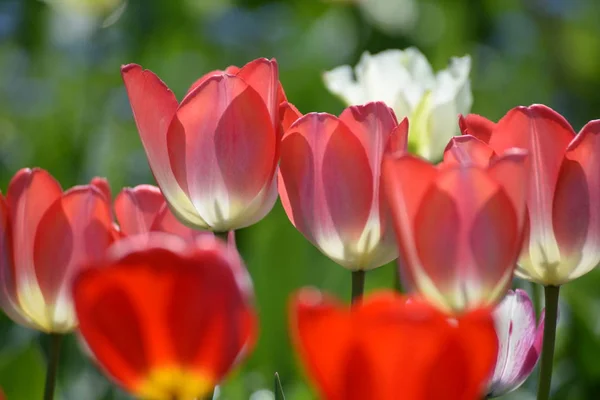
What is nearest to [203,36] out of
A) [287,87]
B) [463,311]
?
[287,87]

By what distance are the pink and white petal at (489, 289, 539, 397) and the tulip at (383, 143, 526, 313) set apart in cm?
12

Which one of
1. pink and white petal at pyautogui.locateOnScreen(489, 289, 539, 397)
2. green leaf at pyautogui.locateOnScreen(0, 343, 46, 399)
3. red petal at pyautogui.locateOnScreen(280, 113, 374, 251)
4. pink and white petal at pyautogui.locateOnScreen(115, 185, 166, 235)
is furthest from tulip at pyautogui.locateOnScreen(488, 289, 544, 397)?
green leaf at pyautogui.locateOnScreen(0, 343, 46, 399)

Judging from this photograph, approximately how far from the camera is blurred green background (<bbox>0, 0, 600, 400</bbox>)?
1.16 m

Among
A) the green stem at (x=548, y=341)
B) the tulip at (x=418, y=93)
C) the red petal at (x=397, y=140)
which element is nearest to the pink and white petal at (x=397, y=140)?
the red petal at (x=397, y=140)

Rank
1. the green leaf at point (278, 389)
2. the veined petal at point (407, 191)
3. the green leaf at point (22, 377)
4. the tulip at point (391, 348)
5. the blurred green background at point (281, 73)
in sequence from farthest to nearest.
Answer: the blurred green background at point (281, 73) → the green leaf at point (22, 377) → the green leaf at point (278, 389) → the veined petal at point (407, 191) → the tulip at point (391, 348)

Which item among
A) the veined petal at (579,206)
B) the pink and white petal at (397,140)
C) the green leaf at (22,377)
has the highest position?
the pink and white petal at (397,140)

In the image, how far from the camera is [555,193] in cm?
55

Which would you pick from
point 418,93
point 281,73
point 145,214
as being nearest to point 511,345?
point 145,214

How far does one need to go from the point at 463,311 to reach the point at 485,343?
0.43ft

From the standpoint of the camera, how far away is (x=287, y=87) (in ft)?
5.99

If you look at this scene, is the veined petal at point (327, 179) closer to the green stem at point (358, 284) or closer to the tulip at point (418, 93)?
the green stem at point (358, 284)

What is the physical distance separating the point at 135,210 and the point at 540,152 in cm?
23

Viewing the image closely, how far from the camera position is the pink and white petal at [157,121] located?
58 cm

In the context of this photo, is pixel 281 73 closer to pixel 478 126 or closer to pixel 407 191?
pixel 478 126
